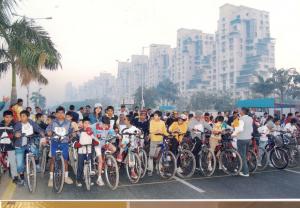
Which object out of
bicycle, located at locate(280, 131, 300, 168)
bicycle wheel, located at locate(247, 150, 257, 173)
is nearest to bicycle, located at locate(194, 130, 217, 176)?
bicycle wheel, located at locate(247, 150, 257, 173)

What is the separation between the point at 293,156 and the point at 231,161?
137cm

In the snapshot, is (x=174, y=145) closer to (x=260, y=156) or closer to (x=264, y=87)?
(x=260, y=156)

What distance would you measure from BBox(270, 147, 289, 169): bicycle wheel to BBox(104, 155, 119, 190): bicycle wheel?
9.44 feet

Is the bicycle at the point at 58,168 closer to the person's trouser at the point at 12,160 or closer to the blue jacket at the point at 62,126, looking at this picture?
the blue jacket at the point at 62,126

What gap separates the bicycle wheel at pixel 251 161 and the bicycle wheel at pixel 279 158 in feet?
1.62

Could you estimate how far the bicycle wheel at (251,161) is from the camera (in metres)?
5.65

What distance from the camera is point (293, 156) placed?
6.14 meters

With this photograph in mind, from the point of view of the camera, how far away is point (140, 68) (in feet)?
19.1

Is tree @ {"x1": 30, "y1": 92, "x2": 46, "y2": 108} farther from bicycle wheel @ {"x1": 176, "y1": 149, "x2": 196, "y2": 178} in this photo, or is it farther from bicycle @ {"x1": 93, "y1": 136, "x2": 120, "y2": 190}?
bicycle wheel @ {"x1": 176, "y1": 149, "x2": 196, "y2": 178}

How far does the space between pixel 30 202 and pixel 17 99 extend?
1662 mm

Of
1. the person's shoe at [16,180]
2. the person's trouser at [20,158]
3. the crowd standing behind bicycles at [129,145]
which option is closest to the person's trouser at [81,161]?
the crowd standing behind bicycles at [129,145]

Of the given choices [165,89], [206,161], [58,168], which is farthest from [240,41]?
[58,168]

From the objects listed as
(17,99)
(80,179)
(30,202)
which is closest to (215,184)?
(80,179)

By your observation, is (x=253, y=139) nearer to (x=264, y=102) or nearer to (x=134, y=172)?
(x=134, y=172)
